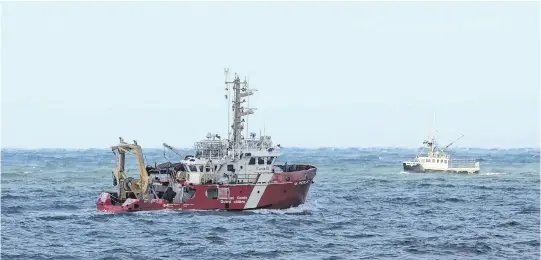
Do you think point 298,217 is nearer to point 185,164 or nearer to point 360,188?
point 185,164

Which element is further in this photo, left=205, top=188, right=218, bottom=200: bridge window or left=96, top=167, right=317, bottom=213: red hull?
left=205, top=188, right=218, bottom=200: bridge window

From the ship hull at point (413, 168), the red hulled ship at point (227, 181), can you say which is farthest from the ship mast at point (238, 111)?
the ship hull at point (413, 168)

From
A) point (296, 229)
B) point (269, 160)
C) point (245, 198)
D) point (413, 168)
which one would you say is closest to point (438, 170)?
point (413, 168)

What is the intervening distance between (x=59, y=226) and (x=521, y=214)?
3702 cm

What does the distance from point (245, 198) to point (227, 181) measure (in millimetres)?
1941

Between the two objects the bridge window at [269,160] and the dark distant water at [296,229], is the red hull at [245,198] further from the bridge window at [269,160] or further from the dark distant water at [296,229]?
the bridge window at [269,160]

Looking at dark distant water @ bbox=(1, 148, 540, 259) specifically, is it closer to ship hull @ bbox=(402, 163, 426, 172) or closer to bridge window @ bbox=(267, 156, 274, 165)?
bridge window @ bbox=(267, 156, 274, 165)

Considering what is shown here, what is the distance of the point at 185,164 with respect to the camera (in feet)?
203

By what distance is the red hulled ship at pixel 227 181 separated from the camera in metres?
60.1

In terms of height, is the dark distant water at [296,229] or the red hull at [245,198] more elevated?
the red hull at [245,198]

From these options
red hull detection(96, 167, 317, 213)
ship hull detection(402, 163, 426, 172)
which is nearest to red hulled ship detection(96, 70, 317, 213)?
red hull detection(96, 167, 317, 213)

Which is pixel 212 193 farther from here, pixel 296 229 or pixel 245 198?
pixel 296 229

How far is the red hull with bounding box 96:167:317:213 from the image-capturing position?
5988 cm

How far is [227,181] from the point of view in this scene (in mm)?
60469
